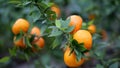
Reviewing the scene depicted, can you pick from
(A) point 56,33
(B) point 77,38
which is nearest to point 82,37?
(B) point 77,38

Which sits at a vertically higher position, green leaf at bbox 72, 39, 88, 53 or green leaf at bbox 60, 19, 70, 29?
green leaf at bbox 60, 19, 70, 29

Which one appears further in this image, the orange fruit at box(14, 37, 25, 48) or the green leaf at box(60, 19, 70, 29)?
the orange fruit at box(14, 37, 25, 48)

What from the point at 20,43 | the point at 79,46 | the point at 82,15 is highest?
the point at 79,46

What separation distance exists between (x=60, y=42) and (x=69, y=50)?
3.2 inches

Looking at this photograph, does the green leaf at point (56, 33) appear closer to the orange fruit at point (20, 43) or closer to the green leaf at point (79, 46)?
the green leaf at point (79, 46)

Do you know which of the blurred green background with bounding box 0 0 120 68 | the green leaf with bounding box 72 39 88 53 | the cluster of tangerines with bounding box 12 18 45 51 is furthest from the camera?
the blurred green background with bounding box 0 0 120 68

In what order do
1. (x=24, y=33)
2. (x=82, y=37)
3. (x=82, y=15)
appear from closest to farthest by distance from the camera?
(x=82, y=37) < (x=24, y=33) < (x=82, y=15)

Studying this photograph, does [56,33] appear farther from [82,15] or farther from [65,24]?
[82,15]

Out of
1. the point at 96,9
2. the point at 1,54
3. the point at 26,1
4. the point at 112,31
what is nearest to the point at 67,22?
the point at 26,1

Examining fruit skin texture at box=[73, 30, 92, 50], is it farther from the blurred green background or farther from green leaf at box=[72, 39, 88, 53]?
the blurred green background

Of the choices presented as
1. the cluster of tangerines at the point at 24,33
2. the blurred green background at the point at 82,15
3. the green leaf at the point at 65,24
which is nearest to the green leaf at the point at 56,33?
the green leaf at the point at 65,24

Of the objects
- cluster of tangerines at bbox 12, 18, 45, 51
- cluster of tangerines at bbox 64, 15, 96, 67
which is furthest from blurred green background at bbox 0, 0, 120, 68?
cluster of tangerines at bbox 64, 15, 96, 67

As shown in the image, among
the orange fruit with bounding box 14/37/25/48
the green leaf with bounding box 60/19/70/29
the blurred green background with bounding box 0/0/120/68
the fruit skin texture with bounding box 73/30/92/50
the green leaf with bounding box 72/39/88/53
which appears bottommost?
the blurred green background with bounding box 0/0/120/68

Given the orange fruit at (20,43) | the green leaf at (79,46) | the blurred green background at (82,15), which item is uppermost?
the green leaf at (79,46)
